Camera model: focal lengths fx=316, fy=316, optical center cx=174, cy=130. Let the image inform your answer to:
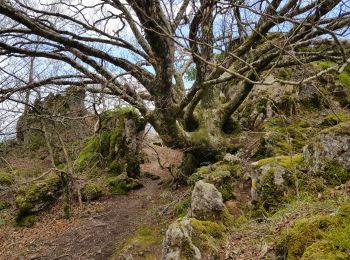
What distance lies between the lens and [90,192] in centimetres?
1088

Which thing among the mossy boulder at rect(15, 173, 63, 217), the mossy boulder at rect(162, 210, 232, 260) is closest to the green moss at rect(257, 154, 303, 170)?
the mossy boulder at rect(162, 210, 232, 260)

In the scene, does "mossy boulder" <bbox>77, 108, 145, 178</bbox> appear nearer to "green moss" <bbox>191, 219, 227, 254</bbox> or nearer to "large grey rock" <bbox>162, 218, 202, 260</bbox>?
"green moss" <bbox>191, 219, 227, 254</bbox>

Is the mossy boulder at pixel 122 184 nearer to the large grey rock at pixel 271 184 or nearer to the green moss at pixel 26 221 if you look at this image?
the green moss at pixel 26 221

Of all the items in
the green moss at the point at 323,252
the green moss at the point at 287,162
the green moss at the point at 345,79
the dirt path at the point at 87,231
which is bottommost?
the dirt path at the point at 87,231

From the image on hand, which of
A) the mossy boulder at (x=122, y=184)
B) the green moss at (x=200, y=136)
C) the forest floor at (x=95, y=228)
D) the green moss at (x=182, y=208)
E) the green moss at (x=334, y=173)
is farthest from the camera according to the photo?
the mossy boulder at (x=122, y=184)

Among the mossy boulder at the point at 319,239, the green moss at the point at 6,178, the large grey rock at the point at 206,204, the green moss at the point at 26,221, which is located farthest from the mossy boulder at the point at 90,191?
the mossy boulder at the point at 319,239

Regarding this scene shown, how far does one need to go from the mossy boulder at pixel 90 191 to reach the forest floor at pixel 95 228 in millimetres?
265

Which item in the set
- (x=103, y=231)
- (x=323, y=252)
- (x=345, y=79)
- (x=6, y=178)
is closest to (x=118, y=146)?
(x=6, y=178)

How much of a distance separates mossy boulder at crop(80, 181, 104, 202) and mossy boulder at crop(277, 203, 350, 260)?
29.3ft

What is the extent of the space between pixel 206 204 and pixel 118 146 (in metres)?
8.26

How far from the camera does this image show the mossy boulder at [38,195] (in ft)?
33.4

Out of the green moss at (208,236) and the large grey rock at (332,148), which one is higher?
the large grey rock at (332,148)

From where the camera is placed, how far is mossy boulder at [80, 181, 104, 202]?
10.8 m

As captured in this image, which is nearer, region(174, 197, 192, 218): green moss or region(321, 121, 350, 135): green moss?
region(321, 121, 350, 135): green moss
